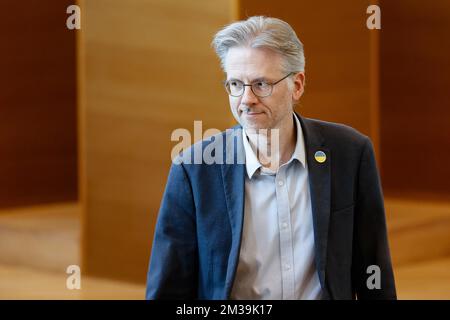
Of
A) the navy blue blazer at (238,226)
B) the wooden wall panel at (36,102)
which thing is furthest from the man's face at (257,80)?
the wooden wall panel at (36,102)

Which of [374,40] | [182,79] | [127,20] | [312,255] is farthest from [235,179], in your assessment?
[374,40]

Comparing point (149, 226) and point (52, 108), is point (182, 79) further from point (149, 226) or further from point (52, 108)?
point (52, 108)

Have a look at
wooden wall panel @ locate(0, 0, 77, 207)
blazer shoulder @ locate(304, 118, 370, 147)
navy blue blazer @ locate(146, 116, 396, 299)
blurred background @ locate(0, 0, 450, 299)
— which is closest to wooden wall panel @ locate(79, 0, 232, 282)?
blurred background @ locate(0, 0, 450, 299)

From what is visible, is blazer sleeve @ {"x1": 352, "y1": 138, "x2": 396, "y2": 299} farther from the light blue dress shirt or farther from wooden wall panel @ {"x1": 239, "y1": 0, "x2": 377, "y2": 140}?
wooden wall panel @ {"x1": 239, "y1": 0, "x2": 377, "y2": 140}

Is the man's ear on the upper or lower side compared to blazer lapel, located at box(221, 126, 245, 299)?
upper

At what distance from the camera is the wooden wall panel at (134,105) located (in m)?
4.80

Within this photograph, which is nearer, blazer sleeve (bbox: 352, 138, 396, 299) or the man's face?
the man's face

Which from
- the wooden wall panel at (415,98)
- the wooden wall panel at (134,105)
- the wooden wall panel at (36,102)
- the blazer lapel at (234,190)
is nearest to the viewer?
the blazer lapel at (234,190)

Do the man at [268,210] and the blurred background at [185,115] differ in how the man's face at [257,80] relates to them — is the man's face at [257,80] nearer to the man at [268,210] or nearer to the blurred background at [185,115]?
the man at [268,210]

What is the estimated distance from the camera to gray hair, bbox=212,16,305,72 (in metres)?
2.11

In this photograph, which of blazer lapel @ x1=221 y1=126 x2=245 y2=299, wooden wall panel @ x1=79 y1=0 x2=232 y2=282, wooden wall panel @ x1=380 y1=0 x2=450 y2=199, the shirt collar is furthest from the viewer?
wooden wall panel @ x1=380 y1=0 x2=450 y2=199

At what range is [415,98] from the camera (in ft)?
22.6

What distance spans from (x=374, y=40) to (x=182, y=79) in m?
1.44

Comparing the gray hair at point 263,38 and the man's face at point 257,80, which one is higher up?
the gray hair at point 263,38
